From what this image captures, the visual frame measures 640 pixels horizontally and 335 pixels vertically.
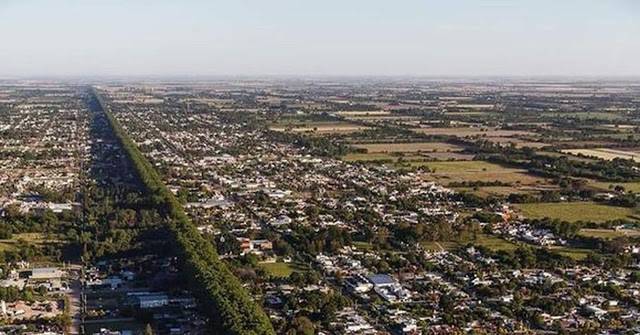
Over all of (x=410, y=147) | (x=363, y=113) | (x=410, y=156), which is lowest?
(x=363, y=113)

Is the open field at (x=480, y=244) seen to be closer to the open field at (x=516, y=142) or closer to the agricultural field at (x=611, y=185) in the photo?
the agricultural field at (x=611, y=185)

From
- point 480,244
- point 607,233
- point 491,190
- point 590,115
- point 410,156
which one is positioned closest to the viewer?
point 480,244

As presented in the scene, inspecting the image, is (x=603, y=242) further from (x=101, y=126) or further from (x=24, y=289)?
(x=101, y=126)

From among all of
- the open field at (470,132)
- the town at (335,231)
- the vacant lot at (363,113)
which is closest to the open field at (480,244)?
the town at (335,231)

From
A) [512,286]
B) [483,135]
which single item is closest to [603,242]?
[512,286]

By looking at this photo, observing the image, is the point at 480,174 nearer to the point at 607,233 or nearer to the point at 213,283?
the point at 607,233

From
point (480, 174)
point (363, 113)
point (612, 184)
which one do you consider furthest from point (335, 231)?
point (363, 113)
